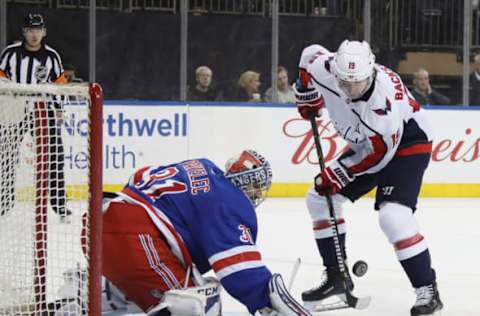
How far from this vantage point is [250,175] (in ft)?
10.6

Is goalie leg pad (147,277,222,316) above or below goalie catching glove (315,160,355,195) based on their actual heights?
below

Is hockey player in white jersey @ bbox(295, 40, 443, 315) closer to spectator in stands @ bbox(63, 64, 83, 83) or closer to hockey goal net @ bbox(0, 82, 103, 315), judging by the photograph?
hockey goal net @ bbox(0, 82, 103, 315)

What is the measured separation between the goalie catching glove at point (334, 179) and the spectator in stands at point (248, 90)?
14.7 ft

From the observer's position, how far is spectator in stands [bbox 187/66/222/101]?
28.2 feet

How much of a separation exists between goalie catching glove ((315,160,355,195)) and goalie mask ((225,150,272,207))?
0.97 m

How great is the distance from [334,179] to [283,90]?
457cm

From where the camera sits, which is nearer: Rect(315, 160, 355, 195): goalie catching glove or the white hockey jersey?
the white hockey jersey

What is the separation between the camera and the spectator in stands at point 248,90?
8727 millimetres

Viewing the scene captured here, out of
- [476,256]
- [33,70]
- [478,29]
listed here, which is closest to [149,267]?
[476,256]

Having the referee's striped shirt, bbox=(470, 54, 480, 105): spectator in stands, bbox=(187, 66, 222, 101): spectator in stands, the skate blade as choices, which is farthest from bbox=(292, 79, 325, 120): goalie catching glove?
bbox=(470, 54, 480, 105): spectator in stands

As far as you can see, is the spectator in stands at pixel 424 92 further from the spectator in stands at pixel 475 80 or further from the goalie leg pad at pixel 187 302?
the goalie leg pad at pixel 187 302

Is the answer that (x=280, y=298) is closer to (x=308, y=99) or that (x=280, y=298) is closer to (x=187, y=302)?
(x=187, y=302)

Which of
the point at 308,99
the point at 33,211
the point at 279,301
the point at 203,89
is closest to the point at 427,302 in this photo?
the point at 308,99

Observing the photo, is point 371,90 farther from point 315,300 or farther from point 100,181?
point 100,181
